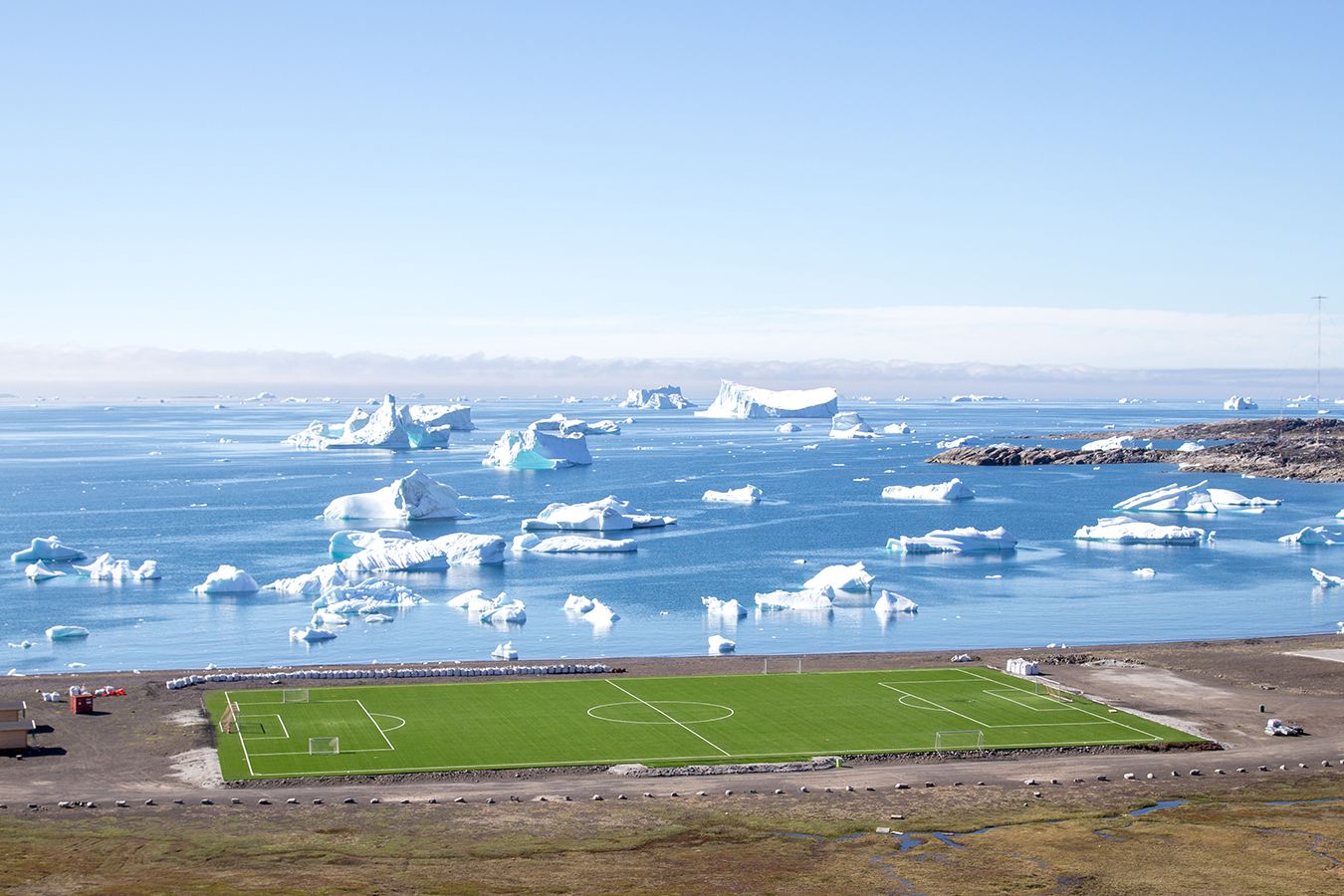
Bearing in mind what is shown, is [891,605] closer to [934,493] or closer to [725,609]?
[725,609]

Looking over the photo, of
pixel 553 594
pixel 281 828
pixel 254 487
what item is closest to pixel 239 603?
pixel 553 594

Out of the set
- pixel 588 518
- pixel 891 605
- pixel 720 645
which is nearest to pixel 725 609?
pixel 891 605

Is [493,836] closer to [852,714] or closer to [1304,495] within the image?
[852,714]

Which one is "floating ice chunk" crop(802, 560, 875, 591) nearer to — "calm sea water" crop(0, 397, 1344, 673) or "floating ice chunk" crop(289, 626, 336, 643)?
"calm sea water" crop(0, 397, 1344, 673)

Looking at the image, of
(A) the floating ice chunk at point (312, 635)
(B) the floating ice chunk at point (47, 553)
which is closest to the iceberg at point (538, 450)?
(B) the floating ice chunk at point (47, 553)

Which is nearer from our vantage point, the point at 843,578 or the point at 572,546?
the point at 843,578

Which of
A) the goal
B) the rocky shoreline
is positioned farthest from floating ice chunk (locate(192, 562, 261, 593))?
the rocky shoreline

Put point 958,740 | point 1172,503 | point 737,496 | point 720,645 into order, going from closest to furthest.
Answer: point 958,740
point 720,645
point 1172,503
point 737,496
